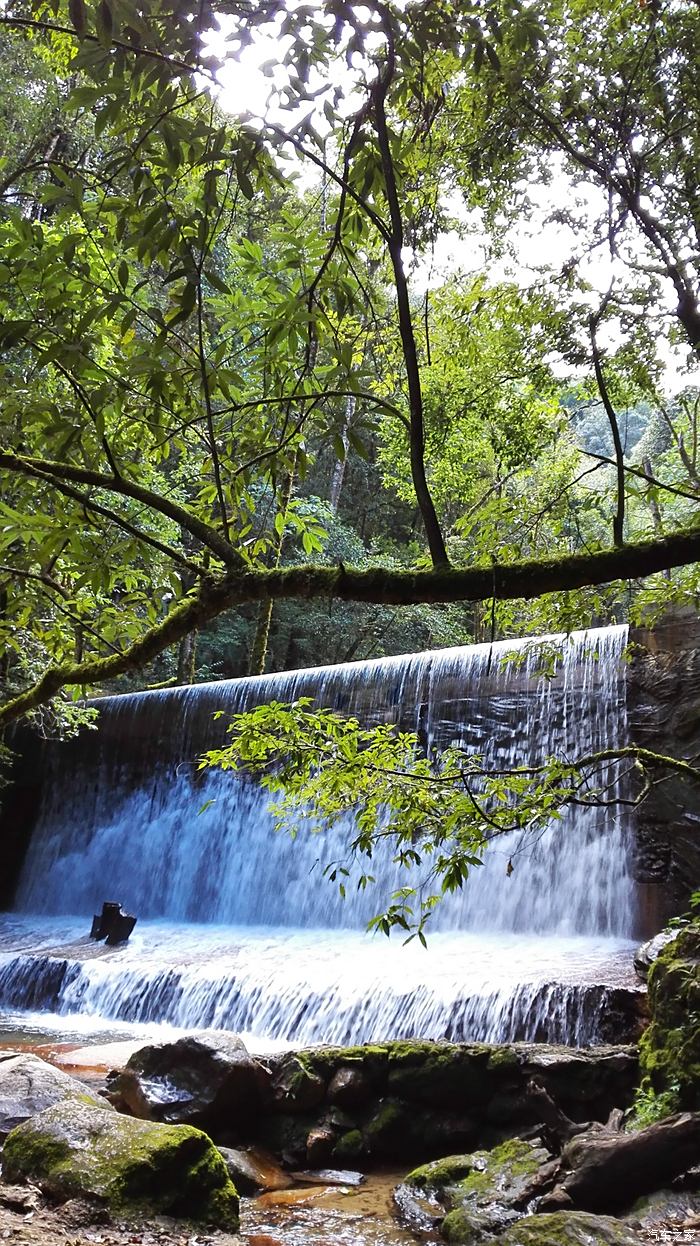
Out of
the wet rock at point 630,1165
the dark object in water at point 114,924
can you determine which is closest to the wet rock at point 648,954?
the wet rock at point 630,1165

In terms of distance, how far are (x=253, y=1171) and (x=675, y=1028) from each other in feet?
8.30

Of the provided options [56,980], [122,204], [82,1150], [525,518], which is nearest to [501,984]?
[82,1150]

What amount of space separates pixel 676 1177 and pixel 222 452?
387 centimetres

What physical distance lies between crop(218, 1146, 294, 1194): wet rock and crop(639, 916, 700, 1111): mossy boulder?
2.16 m

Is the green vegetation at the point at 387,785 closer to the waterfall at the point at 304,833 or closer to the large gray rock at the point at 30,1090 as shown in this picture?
the large gray rock at the point at 30,1090

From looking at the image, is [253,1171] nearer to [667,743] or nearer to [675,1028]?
[675,1028]

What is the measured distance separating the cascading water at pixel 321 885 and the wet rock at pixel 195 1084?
1.49 m

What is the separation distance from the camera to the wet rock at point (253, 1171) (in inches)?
200

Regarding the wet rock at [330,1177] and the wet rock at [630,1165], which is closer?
the wet rock at [630,1165]

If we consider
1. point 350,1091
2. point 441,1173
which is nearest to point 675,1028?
point 441,1173

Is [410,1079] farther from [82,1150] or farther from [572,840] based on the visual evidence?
[572,840]

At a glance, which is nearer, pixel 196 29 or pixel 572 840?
pixel 196 29

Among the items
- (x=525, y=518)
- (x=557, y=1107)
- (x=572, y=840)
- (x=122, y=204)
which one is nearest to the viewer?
(x=122, y=204)

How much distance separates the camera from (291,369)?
2521mm
